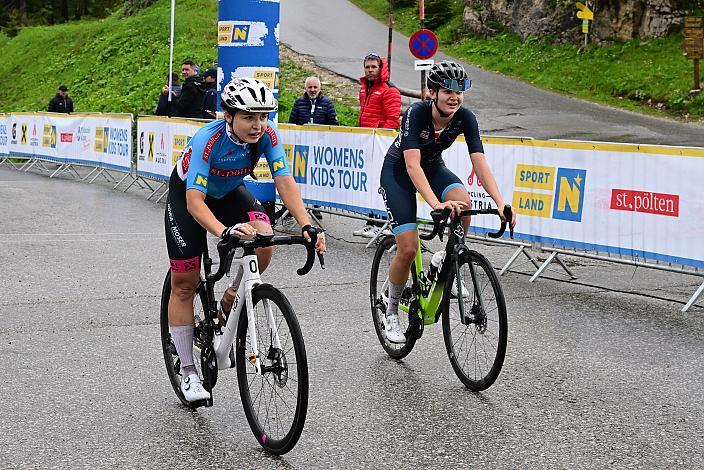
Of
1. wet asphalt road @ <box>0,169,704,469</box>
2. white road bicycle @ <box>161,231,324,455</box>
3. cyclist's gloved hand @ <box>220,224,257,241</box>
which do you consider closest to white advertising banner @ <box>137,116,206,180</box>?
wet asphalt road @ <box>0,169,704,469</box>

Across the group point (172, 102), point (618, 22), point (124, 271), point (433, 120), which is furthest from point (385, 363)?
point (618, 22)

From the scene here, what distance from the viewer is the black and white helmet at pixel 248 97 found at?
5617 mm

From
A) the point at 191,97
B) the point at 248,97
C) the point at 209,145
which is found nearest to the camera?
the point at 248,97

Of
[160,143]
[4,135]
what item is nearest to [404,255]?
[160,143]

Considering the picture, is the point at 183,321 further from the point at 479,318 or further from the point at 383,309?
the point at 383,309

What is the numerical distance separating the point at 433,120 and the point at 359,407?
7.02 feet

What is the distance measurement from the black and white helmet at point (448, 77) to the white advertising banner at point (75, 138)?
14.8 metres

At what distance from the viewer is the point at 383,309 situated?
25.3 ft

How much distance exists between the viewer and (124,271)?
11.3 metres

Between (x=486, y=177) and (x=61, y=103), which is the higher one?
(x=61, y=103)

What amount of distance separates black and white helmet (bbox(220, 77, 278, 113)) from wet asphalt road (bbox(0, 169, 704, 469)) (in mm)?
1749

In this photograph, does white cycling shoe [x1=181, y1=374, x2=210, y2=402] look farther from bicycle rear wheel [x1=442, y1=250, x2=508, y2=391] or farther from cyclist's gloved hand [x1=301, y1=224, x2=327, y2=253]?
bicycle rear wheel [x1=442, y1=250, x2=508, y2=391]

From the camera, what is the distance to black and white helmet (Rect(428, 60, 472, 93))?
23.0 feet

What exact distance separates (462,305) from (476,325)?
0.56ft
